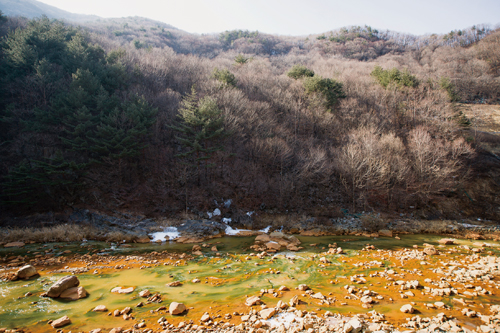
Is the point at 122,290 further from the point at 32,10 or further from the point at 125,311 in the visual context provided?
the point at 32,10

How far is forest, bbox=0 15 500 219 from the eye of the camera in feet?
68.5

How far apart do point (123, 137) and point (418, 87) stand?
1556 inches

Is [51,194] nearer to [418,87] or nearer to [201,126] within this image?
[201,126]

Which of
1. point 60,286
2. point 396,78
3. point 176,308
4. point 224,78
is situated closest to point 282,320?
point 176,308

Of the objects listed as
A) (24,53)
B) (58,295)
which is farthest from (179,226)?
(24,53)

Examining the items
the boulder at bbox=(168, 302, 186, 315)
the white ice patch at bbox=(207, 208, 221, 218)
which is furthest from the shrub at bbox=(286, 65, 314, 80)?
the boulder at bbox=(168, 302, 186, 315)

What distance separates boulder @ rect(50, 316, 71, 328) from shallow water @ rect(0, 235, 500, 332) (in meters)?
0.12

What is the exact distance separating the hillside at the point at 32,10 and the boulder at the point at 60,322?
110687mm

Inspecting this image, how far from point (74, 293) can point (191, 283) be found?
12.3 ft

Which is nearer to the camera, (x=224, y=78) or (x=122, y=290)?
(x=122, y=290)

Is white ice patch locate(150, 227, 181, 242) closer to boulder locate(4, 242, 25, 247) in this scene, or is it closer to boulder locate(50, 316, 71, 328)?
boulder locate(4, 242, 25, 247)

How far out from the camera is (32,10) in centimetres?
9244

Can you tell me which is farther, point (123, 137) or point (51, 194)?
point (123, 137)

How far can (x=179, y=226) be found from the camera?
18.6 metres
